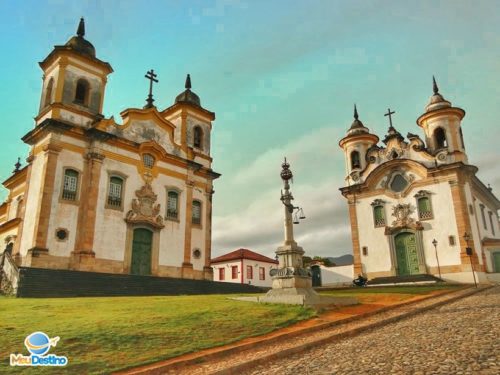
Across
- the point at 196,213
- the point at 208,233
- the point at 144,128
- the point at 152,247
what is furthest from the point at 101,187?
the point at 208,233

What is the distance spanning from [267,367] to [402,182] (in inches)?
1024

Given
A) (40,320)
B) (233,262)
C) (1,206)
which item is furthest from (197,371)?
(233,262)

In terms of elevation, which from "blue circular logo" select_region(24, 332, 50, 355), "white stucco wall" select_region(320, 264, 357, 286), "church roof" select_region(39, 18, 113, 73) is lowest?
"blue circular logo" select_region(24, 332, 50, 355)

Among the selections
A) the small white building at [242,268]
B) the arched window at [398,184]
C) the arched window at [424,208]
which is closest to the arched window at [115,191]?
the arched window at [398,184]

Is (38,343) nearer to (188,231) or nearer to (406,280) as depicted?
(188,231)

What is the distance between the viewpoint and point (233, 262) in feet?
148

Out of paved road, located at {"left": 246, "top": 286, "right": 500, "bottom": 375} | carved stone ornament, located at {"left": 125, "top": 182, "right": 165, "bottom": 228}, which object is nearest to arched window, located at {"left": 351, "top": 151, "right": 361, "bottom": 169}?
carved stone ornament, located at {"left": 125, "top": 182, "right": 165, "bottom": 228}

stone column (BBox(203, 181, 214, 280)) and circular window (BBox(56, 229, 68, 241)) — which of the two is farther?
stone column (BBox(203, 181, 214, 280))

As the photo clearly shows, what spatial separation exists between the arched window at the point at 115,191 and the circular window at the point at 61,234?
2.73 meters

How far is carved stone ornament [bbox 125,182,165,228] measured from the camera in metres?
22.2

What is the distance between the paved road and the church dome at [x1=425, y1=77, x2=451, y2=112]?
24092 millimetres

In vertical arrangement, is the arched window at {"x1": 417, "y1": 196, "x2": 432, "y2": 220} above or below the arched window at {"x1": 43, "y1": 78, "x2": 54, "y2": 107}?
below

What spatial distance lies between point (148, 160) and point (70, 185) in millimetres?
4945

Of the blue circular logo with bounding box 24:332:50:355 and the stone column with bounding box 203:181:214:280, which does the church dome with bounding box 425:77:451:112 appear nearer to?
the stone column with bounding box 203:181:214:280
